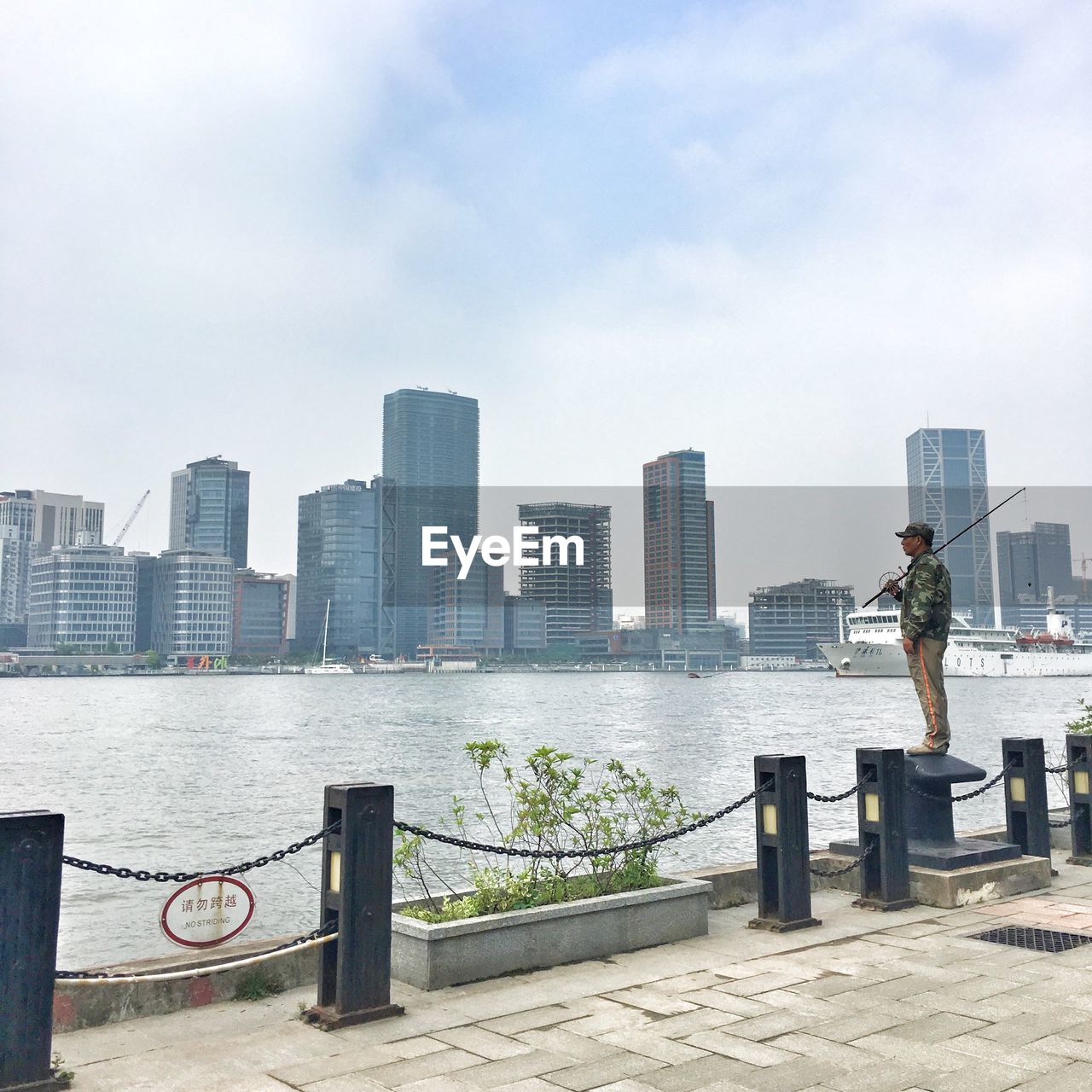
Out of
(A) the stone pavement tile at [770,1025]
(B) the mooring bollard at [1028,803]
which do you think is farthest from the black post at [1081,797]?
(A) the stone pavement tile at [770,1025]

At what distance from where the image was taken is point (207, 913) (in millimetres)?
7387

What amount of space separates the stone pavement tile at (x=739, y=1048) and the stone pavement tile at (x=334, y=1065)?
1.73 metres

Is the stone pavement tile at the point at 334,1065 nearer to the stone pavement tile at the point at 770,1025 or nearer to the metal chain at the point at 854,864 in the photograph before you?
the stone pavement tile at the point at 770,1025

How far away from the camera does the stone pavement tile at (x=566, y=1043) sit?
19.1 feet

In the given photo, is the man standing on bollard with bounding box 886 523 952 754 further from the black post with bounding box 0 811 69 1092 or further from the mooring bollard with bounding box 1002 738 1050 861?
the black post with bounding box 0 811 69 1092

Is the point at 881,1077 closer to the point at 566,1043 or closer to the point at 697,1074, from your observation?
the point at 697,1074

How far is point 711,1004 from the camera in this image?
6715 millimetres

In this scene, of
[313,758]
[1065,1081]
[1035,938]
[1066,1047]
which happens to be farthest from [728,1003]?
[313,758]

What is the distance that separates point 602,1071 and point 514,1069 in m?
0.47

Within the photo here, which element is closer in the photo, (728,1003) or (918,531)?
(728,1003)

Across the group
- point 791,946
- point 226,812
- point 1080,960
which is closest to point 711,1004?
point 791,946

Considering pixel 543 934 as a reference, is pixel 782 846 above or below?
above

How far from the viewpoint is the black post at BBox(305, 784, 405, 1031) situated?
6.40 metres

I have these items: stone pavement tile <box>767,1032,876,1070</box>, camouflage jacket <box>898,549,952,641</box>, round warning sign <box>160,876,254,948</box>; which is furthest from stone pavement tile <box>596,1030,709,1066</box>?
camouflage jacket <box>898,549,952,641</box>
